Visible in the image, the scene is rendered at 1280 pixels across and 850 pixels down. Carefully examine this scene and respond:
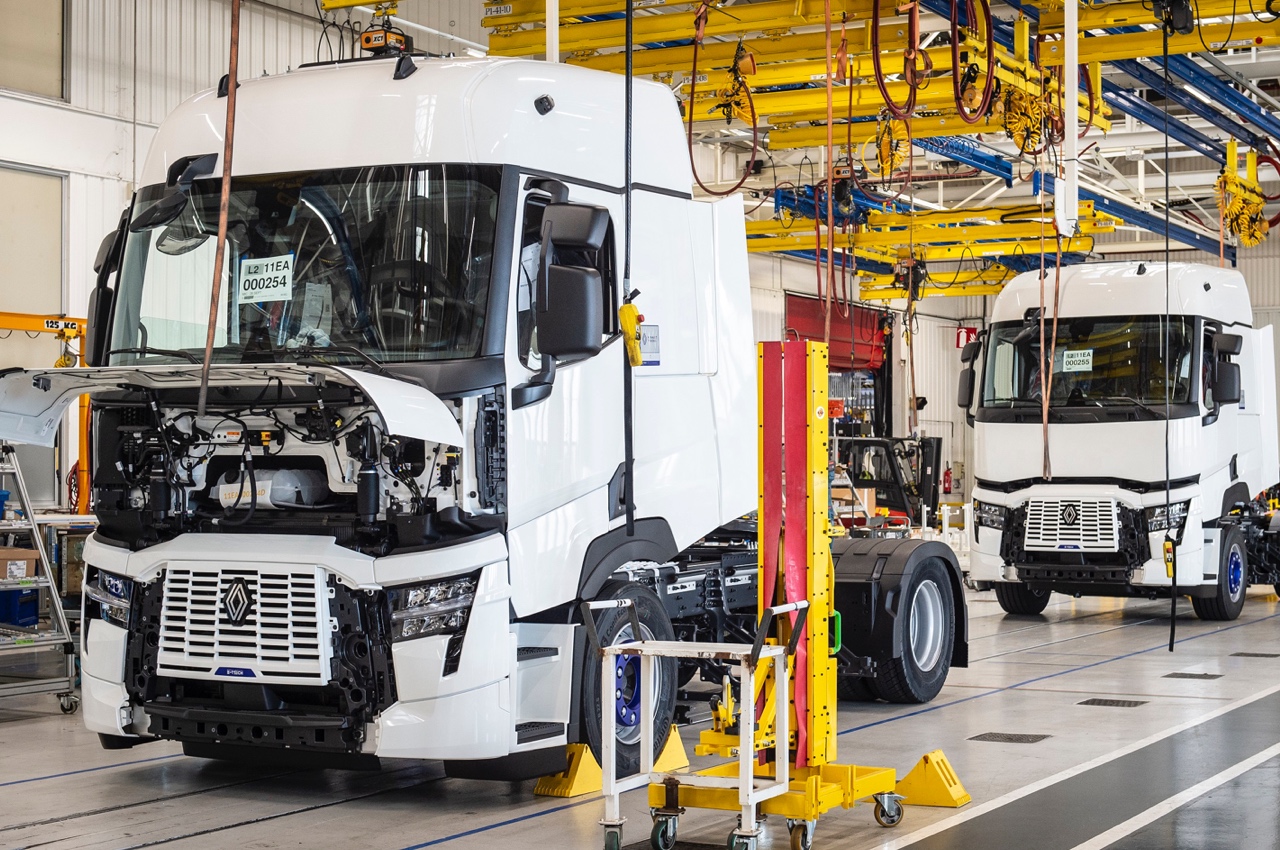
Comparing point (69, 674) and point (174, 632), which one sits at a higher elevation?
point (174, 632)

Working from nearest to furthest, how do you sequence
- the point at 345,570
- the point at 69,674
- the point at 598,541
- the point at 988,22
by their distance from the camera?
1. the point at 345,570
2. the point at 598,541
3. the point at 69,674
4. the point at 988,22

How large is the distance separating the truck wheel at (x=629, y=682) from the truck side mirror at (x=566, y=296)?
1.07 metres

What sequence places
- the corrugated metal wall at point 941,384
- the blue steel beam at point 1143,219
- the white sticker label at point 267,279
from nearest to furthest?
the white sticker label at point 267,279
the blue steel beam at point 1143,219
the corrugated metal wall at point 941,384

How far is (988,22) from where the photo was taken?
10242 millimetres

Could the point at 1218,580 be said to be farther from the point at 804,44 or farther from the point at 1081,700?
the point at 804,44

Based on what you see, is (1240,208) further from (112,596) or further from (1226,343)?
(112,596)

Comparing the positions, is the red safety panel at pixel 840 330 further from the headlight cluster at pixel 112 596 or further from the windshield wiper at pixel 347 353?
the windshield wiper at pixel 347 353

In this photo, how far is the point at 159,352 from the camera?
6.45m

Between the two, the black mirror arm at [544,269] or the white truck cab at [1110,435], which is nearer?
the black mirror arm at [544,269]

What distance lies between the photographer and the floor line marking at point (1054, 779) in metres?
5.97

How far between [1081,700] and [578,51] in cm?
722

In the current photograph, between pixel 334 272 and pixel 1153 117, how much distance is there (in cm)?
1358

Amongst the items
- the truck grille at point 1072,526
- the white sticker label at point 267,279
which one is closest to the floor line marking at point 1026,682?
the truck grille at point 1072,526

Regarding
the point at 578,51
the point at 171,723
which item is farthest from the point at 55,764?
the point at 578,51
